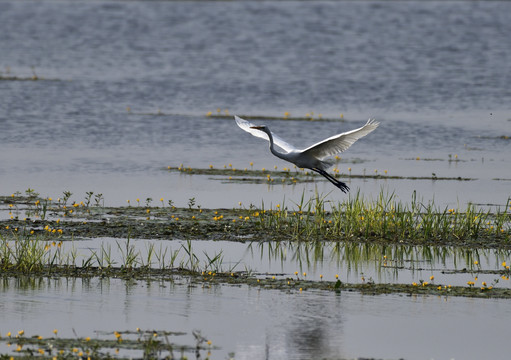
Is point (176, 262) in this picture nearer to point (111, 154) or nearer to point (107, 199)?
point (107, 199)

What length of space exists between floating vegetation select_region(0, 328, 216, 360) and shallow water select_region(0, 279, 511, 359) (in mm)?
201

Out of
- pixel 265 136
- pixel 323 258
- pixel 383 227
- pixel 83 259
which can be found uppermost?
pixel 265 136

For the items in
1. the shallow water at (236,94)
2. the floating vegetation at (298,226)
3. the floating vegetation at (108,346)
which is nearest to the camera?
the floating vegetation at (108,346)

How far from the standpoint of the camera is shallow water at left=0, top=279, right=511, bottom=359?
9930mm

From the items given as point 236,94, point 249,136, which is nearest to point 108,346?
point 249,136

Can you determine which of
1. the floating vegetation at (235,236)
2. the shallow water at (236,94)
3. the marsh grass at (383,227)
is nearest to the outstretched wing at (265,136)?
the floating vegetation at (235,236)

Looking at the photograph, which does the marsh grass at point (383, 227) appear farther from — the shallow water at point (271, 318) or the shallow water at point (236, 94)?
the shallow water at point (271, 318)

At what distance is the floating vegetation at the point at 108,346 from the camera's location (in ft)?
29.8

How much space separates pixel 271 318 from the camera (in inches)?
426

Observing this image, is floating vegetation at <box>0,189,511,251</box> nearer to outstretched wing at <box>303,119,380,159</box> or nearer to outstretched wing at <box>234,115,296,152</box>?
outstretched wing at <box>303,119,380,159</box>

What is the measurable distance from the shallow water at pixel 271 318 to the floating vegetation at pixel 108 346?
20 centimetres

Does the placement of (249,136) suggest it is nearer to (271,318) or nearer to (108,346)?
(271,318)

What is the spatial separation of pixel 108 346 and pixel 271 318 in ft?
6.48

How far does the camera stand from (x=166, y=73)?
40844 millimetres
